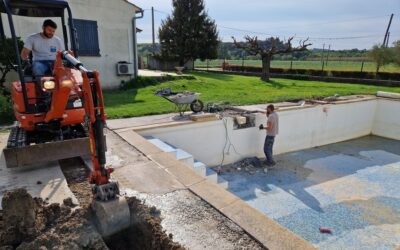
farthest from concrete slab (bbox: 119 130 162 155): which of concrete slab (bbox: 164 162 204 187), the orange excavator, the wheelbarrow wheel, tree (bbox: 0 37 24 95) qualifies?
tree (bbox: 0 37 24 95)

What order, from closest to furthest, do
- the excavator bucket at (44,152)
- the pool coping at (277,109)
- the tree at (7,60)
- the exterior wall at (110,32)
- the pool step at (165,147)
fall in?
the excavator bucket at (44,152)
the pool step at (165,147)
the pool coping at (277,109)
the tree at (7,60)
the exterior wall at (110,32)

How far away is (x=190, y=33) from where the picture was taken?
68.8 ft

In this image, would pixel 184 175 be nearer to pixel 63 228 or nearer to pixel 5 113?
pixel 63 228

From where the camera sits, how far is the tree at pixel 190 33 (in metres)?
21.0

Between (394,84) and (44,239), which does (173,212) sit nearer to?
(44,239)

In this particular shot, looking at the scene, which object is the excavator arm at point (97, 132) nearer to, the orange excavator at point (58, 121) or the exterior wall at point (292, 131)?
the orange excavator at point (58, 121)

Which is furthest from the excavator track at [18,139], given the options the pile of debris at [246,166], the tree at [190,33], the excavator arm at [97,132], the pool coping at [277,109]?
the tree at [190,33]

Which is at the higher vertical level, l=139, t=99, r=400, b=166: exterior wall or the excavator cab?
the excavator cab

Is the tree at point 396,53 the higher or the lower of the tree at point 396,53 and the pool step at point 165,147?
the higher

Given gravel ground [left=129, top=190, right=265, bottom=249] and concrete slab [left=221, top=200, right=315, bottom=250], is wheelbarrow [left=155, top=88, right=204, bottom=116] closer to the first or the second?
gravel ground [left=129, top=190, right=265, bottom=249]

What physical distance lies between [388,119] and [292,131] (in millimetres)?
5257

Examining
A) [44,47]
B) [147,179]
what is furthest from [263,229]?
[44,47]

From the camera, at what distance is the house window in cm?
1066

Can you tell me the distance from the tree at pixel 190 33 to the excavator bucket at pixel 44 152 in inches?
693
